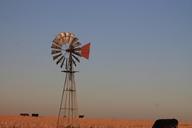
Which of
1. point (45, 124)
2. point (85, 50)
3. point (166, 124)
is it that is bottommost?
point (166, 124)

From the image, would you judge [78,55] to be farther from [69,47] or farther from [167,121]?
[167,121]

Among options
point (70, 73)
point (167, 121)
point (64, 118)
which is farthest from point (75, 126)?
point (167, 121)

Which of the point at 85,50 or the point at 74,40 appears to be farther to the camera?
the point at 74,40

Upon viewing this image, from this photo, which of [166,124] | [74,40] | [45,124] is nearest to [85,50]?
[74,40]

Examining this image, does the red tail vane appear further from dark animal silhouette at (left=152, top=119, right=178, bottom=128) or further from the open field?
dark animal silhouette at (left=152, top=119, right=178, bottom=128)

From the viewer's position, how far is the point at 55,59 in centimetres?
4138

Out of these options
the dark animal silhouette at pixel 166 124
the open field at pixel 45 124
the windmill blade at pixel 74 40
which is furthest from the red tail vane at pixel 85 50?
the dark animal silhouette at pixel 166 124

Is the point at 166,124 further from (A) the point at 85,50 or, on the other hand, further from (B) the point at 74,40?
(B) the point at 74,40

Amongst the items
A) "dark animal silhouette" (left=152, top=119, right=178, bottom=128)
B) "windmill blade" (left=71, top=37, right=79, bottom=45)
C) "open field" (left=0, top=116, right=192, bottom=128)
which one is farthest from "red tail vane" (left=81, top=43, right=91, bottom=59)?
"dark animal silhouette" (left=152, top=119, right=178, bottom=128)

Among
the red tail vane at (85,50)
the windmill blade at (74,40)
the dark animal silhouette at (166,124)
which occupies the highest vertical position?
the windmill blade at (74,40)

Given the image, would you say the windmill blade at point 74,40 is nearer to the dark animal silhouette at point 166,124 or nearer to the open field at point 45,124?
the open field at point 45,124

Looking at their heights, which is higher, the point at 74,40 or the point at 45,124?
the point at 74,40

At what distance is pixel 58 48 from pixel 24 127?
763 cm

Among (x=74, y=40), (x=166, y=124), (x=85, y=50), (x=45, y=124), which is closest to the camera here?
(x=166, y=124)
